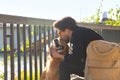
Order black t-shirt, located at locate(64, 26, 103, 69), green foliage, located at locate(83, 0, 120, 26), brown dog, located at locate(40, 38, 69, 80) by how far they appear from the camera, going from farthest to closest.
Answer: green foliage, located at locate(83, 0, 120, 26)
brown dog, located at locate(40, 38, 69, 80)
black t-shirt, located at locate(64, 26, 103, 69)

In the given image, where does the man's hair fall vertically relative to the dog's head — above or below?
above

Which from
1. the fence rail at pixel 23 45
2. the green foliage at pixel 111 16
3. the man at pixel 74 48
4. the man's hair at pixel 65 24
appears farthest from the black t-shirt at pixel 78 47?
the green foliage at pixel 111 16

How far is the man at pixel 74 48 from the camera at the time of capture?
15.2 feet

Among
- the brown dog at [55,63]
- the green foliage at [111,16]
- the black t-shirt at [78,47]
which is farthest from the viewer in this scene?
the green foliage at [111,16]

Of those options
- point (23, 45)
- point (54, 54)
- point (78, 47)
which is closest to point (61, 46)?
point (54, 54)

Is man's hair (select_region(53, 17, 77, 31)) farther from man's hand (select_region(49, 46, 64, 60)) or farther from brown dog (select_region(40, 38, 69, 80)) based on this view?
man's hand (select_region(49, 46, 64, 60))

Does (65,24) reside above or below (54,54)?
above

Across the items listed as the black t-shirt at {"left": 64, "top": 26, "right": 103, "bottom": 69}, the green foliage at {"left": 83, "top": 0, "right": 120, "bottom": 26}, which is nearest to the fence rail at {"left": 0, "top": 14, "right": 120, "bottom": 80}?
the black t-shirt at {"left": 64, "top": 26, "right": 103, "bottom": 69}

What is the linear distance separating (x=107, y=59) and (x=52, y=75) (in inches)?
33.0

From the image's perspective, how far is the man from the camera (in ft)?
15.2

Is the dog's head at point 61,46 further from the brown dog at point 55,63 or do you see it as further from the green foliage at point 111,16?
the green foliage at point 111,16

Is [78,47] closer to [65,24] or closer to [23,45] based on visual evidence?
[65,24]

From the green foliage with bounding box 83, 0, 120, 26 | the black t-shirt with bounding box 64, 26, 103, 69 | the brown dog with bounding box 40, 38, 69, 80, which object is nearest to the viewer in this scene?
the black t-shirt with bounding box 64, 26, 103, 69

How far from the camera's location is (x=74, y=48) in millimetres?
4645
